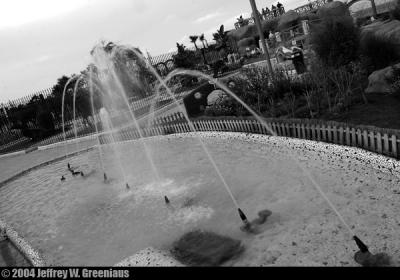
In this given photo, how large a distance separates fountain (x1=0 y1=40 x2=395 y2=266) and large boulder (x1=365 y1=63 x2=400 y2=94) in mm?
3644

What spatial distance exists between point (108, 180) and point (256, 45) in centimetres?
2985

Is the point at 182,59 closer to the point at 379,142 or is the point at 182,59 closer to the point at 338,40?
the point at 338,40

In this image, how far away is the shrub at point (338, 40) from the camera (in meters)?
14.3

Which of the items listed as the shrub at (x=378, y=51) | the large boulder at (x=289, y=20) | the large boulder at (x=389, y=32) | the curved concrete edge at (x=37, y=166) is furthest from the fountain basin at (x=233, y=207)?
the large boulder at (x=289, y=20)

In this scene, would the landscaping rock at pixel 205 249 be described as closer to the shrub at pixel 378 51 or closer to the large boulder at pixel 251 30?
the shrub at pixel 378 51

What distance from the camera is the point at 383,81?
1167 centimetres

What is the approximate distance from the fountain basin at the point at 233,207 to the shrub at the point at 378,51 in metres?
5.86

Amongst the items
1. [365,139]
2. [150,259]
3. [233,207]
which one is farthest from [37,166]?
[365,139]

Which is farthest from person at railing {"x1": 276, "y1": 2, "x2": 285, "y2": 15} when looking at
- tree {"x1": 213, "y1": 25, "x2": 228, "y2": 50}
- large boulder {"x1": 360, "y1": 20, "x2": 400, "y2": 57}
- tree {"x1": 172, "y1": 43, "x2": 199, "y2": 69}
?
large boulder {"x1": 360, "y1": 20, "x2": 400, "y2": 57}

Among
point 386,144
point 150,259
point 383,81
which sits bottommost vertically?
point 150,259

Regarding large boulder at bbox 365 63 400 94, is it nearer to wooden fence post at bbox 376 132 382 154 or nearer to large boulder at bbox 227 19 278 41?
wooden fence post at bbox 376 132 382 154

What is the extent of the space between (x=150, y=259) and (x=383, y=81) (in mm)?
9221

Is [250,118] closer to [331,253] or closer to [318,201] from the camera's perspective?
[318,201]

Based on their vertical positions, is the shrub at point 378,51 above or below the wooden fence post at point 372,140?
above
